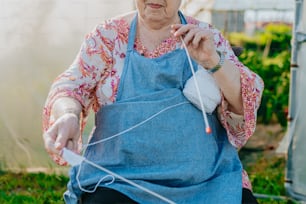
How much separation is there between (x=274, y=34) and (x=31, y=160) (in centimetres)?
851

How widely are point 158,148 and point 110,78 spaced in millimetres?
282

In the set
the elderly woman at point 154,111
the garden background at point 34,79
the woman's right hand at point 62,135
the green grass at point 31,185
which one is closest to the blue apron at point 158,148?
the elderly woman at point 154,111

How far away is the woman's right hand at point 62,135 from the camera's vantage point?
211cm

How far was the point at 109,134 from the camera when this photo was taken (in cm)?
239

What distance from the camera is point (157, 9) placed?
2.44 meters

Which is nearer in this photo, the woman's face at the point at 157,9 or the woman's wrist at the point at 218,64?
the woman's wrist at the point at 218,64

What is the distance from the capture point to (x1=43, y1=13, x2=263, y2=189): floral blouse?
240cm

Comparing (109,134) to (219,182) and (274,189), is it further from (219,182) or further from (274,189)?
(274,189)

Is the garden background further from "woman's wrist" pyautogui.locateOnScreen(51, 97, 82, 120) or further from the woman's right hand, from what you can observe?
the woman's right hand

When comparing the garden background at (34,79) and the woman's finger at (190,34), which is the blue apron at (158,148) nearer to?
the woman's finger at (190,34)

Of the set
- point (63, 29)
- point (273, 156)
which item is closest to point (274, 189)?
point (273, 156)

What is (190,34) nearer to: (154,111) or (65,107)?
(154,111)

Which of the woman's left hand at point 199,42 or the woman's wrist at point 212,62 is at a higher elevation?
the woman's left hand at point 199,42

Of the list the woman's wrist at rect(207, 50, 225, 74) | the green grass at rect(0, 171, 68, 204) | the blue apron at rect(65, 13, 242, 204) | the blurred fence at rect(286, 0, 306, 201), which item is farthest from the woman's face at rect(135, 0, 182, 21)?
the green grass at rect(0, 171, 68, 204)
